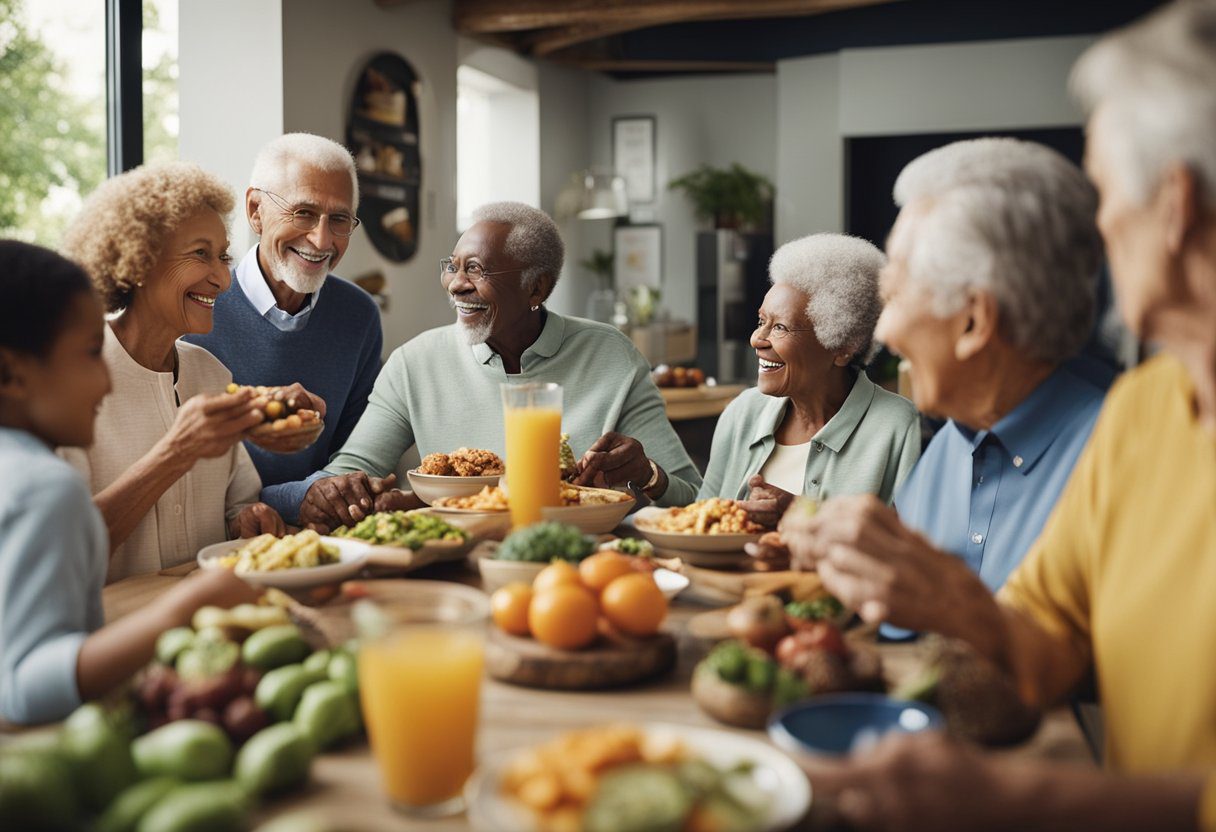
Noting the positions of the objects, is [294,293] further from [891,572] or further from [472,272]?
[891,572]

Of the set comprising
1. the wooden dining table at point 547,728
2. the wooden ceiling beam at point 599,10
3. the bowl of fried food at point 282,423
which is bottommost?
the wooden dining table at point 547,728

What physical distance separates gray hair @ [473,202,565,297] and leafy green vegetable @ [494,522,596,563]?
1.59 m

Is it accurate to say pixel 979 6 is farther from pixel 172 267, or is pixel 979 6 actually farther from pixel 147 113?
pixel 172 267

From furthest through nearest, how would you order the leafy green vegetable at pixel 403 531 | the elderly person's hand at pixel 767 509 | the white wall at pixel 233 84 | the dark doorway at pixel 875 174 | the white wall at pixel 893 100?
the dark doorway at pixel 875 174, the white wall at pixel 893 100, the white wall at pixel 233 84, the elderly person's hand at pixel 767 509, the leafy green vegetable at pixel 403 531

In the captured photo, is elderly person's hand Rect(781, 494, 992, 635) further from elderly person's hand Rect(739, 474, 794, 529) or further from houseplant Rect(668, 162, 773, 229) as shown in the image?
houseplant Rect(668, 162, 773, 229)

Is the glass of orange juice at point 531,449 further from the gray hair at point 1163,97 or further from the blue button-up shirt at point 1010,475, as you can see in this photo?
the gray hair at point 1163,97

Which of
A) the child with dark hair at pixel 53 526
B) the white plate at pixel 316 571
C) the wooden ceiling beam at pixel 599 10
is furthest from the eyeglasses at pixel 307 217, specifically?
the wooden ceiling beam at pixel 599 10

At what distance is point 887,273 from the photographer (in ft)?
5.67

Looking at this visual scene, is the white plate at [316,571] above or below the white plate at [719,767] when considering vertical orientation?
above

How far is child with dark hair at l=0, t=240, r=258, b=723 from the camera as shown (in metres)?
1.27

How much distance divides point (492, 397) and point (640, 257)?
22.2 feet

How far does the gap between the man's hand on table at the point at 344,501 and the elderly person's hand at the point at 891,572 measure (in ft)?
4.02

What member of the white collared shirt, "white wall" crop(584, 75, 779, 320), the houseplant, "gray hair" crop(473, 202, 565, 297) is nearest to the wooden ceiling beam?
the houseplant

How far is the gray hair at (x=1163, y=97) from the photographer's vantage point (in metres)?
1.10
